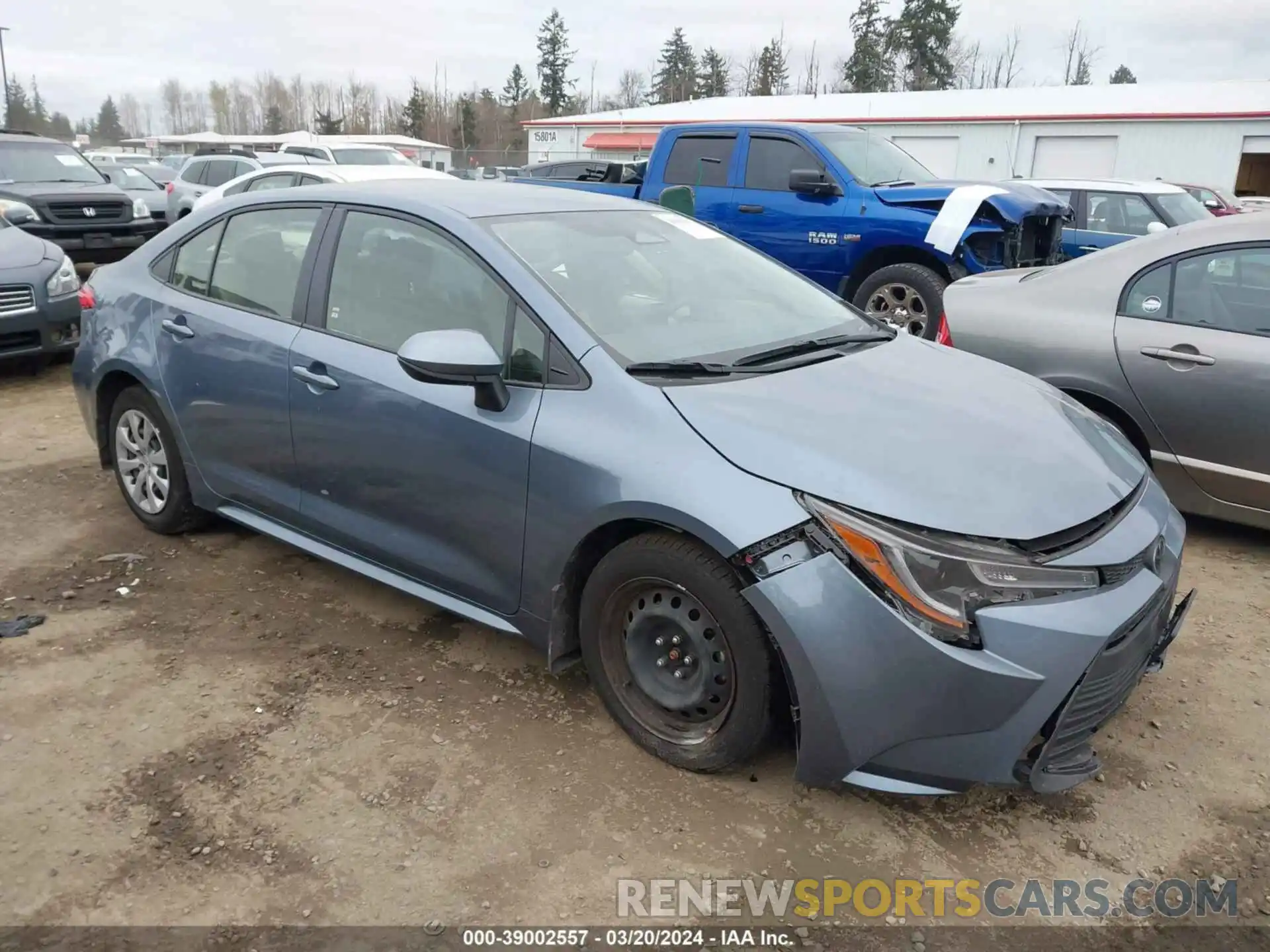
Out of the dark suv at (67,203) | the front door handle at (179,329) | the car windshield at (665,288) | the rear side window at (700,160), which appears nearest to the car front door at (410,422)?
the car windshield at (665,288)

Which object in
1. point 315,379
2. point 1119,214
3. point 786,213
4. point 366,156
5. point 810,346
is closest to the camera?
point 810,346

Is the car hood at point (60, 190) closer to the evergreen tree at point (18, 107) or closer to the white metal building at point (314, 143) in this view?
the white metal building at point (314, 143)

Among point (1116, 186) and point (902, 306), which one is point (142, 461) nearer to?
point (902, 306)

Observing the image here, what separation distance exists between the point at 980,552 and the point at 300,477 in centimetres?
248

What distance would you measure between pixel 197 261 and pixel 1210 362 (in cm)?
445

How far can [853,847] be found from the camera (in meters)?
2.58

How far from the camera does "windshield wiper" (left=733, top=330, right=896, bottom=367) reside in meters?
3.07

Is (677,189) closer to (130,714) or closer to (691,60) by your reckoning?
(130,714)

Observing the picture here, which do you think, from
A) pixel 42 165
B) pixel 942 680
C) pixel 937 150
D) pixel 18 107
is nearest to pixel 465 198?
pixel 942 680

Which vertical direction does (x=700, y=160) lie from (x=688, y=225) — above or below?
above

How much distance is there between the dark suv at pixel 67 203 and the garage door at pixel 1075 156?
23250 millimetres

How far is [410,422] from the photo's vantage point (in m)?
3.17

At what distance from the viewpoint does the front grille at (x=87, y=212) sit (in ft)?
34.1

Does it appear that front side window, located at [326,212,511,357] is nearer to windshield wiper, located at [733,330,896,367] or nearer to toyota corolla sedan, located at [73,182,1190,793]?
toyota corolla sedan, located at [73,182,1190,793]
